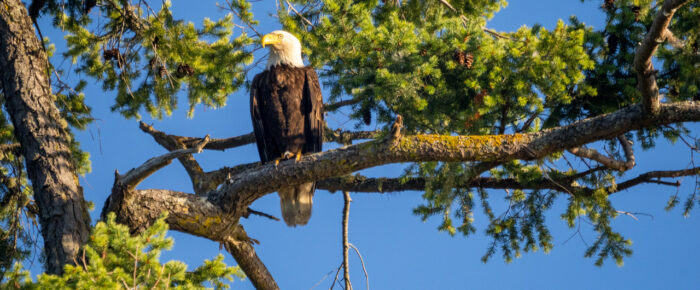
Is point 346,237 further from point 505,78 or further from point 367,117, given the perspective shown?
point 505,78

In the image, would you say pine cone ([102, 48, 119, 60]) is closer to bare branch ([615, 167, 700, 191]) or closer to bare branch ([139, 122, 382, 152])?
bare branch ([139, 122, 382, 152])

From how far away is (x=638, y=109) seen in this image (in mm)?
3832

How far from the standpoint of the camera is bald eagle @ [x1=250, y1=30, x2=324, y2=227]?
5859 mm

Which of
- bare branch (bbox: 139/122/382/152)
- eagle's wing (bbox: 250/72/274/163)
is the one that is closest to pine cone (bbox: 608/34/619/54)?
bare branch (bbox: 139/122/382/152)

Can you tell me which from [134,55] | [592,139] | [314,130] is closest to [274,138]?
[314,130]

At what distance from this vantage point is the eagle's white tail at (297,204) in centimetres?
591

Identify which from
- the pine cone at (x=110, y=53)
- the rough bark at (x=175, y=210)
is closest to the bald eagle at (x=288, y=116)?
the rough bark at (x=175, y=210)

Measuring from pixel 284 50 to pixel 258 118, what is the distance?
0.73 metres

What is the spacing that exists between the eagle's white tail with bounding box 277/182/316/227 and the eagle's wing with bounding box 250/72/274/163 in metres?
0.42

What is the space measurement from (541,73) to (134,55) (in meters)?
3.50

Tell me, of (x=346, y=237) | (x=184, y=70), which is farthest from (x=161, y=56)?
(x=346, y=237)

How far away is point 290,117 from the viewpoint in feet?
19.2

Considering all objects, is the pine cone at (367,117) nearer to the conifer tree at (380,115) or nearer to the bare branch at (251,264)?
the conifer tree at (380,115)

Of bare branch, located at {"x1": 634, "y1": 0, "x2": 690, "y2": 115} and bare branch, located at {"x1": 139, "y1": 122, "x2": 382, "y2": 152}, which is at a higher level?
bare branch, located at {"x1": 139, "y1": 122, "x2": 382, "y2": 152}
